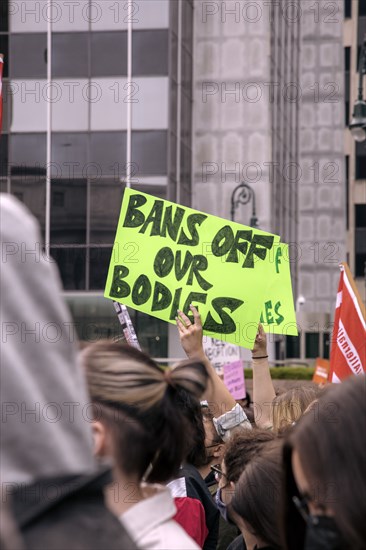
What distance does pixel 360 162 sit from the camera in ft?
213

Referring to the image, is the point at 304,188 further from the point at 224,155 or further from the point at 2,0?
the point at 2,0

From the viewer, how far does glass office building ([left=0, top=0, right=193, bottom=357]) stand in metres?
26.8

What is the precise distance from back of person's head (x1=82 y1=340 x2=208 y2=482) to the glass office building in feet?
78.3

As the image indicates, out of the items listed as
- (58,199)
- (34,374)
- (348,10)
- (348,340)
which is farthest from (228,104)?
(348,10)

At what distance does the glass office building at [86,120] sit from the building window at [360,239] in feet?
124

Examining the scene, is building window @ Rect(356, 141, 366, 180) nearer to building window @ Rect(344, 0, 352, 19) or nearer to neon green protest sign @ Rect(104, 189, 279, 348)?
building window @ Rect(344, 0, 352, 19)

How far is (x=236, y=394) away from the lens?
41.8 ft

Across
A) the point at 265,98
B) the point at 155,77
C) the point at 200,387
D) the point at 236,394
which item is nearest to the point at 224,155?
the point at 265,98

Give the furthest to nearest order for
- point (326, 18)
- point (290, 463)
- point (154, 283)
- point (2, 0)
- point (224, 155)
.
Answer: point (326, 18) → point (224, 155) → point (2, 0) → point (154, 283) → point (290, 463)

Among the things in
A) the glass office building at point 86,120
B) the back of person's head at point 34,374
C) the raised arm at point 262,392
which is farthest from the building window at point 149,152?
the back of person's head at point 34,374

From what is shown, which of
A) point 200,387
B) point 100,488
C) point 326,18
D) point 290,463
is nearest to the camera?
point 100,488

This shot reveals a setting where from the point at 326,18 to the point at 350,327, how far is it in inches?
1834

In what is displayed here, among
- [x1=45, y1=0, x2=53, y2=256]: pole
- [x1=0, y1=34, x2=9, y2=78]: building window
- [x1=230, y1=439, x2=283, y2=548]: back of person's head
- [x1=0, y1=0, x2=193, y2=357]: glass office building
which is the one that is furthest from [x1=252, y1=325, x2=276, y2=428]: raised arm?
[x1=0, y1=34, x2=9, y2=78]: building window

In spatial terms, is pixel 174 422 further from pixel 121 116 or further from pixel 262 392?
pixel 121 116
